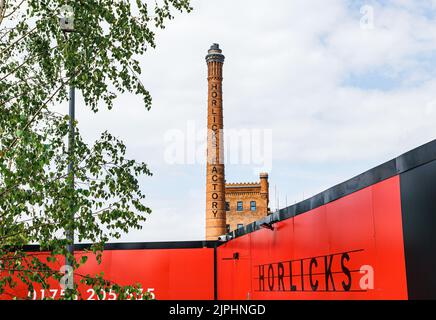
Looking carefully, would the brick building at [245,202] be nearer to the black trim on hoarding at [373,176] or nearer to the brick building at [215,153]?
the brick building at [215,153]

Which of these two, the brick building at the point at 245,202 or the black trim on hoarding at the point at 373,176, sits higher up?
the brick building at the point at 245,202

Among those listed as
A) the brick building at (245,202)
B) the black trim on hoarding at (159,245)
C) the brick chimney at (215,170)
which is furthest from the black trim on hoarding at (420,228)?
the brick building at (245,202)

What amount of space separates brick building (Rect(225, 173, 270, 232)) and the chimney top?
19.8 metres

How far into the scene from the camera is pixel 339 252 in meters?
10.9

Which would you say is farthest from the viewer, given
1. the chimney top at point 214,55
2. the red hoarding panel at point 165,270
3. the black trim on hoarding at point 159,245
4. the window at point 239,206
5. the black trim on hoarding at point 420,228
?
the window at point 239,206

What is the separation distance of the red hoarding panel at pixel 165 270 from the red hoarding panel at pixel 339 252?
23.7ft

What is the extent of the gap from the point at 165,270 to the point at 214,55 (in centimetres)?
3863

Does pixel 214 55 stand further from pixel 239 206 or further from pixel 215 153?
pixel 239 206

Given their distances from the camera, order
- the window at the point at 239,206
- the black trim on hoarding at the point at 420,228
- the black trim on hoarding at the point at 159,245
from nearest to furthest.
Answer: the black trim on hoarding at the point at 420,228, the black trim on hoarding at the point at 159,245, the window at the point at 239,206

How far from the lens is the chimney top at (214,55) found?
59500mm

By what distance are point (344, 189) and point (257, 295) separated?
25.3ft

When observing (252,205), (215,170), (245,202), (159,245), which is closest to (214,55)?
(215,170)
